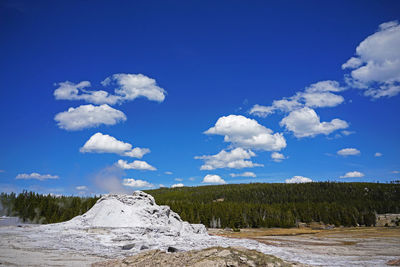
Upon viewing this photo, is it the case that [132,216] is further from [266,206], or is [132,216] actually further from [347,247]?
[266,206]

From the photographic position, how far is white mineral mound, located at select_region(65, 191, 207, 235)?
3064 cm

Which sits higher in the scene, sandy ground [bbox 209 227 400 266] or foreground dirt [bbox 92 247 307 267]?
foreground dirt [bbox 92 247 307 267]

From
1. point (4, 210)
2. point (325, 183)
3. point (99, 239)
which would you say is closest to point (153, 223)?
point (99, 239)

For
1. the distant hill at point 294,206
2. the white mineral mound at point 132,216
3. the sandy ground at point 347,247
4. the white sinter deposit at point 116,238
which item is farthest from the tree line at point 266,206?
the white sinter deposit at point 116,238

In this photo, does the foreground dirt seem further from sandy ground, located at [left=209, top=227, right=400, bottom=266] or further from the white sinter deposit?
sandy ground, located at [left=209, top=227, right=400, bottom=266]

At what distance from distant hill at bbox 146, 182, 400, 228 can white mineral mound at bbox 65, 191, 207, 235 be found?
33.8 m

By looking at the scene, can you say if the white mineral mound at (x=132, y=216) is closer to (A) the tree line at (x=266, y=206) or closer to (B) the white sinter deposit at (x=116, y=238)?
(B) the white sinter deposit at (x=116, y=238)

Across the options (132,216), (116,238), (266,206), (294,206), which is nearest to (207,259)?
(116,238)

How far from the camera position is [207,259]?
14.5 meters

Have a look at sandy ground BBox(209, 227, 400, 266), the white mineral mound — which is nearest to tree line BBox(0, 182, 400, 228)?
sandy ground BBox(209, 227, 400, 266)

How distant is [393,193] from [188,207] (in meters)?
121

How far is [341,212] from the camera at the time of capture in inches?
3684

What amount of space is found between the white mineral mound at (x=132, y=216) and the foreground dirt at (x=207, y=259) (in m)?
13.8

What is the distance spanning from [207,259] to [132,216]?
1979 cm
